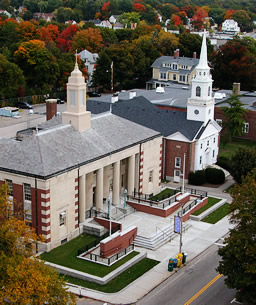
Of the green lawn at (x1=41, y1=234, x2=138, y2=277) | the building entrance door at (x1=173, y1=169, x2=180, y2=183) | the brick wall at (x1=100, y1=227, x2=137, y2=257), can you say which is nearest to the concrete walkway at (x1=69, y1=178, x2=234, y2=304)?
the brick wall at (x1=100, y1=227, x2=137, y2=257)

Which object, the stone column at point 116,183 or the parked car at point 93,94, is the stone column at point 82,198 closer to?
the stone column at point 116,183

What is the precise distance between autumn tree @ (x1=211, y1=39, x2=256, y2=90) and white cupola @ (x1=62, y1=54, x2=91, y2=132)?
67.5 m

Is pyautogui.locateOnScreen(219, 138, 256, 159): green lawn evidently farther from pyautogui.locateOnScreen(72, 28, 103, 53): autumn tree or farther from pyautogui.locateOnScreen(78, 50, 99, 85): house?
pyautogui.locateOnScreen(72, 28, 103, 53): autumn tree

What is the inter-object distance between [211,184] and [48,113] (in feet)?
71.7

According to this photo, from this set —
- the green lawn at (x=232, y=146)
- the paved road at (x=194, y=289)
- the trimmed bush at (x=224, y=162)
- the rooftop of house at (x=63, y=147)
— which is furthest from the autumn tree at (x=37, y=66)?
the paved road at (x=194, y=289)

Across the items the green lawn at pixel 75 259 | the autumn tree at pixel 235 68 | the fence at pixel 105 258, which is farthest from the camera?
the autumn tree at pixel 235 68

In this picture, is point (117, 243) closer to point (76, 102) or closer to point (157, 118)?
point (76, 102)

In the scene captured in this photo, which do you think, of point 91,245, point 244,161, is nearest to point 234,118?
point 244,161

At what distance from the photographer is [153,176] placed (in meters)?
57.6

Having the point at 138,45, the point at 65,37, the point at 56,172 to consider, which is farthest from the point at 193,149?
the point at 65,37

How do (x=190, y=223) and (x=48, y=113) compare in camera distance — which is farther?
(x=48, y=113)

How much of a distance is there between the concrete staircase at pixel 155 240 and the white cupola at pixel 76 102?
36.7 feet

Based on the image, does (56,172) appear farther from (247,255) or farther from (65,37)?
(65,37)

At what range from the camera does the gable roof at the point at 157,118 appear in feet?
211
